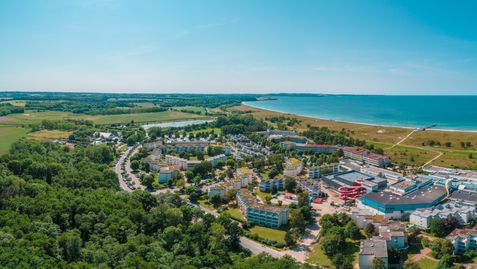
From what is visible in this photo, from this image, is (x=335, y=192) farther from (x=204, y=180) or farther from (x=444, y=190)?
(x=204, y=180)

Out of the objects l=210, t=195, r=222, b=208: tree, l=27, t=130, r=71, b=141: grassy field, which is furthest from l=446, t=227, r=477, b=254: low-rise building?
l=27, t=130, r=71, b=141: grassy field

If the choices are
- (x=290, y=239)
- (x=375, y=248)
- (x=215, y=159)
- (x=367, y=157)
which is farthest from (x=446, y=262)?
(x=215, y=159)

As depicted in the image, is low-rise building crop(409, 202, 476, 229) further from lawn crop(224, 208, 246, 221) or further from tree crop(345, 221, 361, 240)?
lawn crop(224, 208, 246, 221)

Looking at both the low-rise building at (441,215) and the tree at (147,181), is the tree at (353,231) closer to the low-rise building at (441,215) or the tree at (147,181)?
the low-rise building at (441,215)

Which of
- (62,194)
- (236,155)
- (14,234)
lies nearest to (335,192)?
(236,155)

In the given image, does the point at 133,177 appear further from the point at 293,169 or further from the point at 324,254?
the point at 324,254

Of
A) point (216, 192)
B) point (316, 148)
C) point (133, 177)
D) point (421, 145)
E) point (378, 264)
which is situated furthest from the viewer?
point (421, 145)
